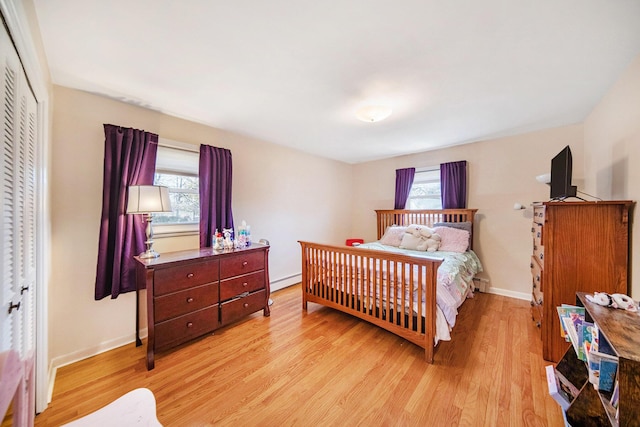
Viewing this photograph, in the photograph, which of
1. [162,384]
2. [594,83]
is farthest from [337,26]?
[162,384]

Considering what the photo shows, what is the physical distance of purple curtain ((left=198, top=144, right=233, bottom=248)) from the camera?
2.61 meters

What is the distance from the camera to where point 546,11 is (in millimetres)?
1192

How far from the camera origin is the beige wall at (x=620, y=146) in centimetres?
156

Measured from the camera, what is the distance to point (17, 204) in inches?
43.6

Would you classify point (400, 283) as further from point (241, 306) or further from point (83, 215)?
point (83, 215)

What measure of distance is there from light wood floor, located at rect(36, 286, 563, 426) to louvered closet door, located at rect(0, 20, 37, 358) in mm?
669

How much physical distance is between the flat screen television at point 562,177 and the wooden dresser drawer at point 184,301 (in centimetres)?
322

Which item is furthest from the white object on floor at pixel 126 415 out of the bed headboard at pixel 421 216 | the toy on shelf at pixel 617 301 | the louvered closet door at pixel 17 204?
the bed headboard at pixel 421 216

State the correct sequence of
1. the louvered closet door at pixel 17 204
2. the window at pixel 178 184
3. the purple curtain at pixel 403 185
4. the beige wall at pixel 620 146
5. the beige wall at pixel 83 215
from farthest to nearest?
the purple curtain at pixel 403 185, the window at pixel 178 184, the beige wall at pixel 83 215, the beige wall at pixel 620 146, the louvered closet door at pixel 17 204

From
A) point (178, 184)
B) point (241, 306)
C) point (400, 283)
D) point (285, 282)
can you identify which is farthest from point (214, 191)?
point (400, 283)

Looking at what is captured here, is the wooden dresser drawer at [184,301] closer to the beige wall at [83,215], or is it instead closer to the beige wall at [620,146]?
the beige wall at [83,215]

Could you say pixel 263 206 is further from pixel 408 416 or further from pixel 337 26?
pixel 408 416

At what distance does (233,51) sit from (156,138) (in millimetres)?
1335

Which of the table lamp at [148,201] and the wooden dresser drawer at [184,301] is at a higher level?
the table lamp at [148,201]
